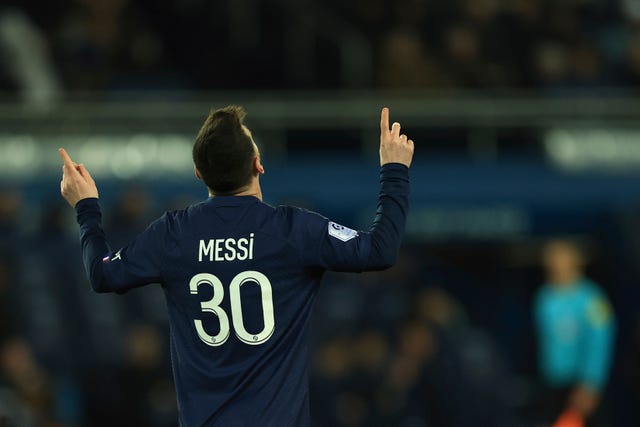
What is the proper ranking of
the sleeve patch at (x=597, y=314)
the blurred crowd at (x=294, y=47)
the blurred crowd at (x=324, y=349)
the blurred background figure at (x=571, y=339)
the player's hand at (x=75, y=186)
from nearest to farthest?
the player's hand at (x=75, y=186), the blurred background figure at (x=571, y=339), the sleeve patch at (x=597, y=314), the blurred crowd at (x=324, y=349), the blurred crowd at (x=294, y=47)

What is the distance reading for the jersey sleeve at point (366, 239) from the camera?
4102 millimetres

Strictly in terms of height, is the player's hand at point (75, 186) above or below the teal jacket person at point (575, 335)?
above

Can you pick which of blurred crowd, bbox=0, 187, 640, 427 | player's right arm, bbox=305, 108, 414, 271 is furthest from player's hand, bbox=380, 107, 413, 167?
blurred crowd, bbox=0, 187, 640, 427

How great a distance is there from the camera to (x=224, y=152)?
4168 millimetres

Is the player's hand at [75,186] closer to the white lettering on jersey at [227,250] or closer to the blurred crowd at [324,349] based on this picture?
the white lettering on jersey at [227,250]

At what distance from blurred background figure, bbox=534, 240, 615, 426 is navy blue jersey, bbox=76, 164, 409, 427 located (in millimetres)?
5694

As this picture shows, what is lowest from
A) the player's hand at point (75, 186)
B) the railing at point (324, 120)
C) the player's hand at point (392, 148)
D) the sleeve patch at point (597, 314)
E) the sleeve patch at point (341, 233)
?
the sleeve patch at point (597, 314)

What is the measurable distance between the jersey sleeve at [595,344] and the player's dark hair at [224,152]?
19.0ft

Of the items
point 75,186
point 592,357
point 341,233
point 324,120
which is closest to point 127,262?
point 75,186

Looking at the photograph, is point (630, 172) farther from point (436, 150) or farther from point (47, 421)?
point (47, 421)

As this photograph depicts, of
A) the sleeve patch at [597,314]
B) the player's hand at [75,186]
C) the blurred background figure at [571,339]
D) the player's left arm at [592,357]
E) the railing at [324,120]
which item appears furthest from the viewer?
the railing at [324,120]

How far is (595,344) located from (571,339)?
0.74 feet

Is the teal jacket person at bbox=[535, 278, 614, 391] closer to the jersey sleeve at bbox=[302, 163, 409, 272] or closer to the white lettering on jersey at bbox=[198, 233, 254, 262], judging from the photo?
the jersey sleeve at bbox=[302, 163, 409, 272]

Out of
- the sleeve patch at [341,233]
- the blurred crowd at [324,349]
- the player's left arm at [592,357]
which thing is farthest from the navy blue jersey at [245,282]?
the player's left arm at [592,357]
